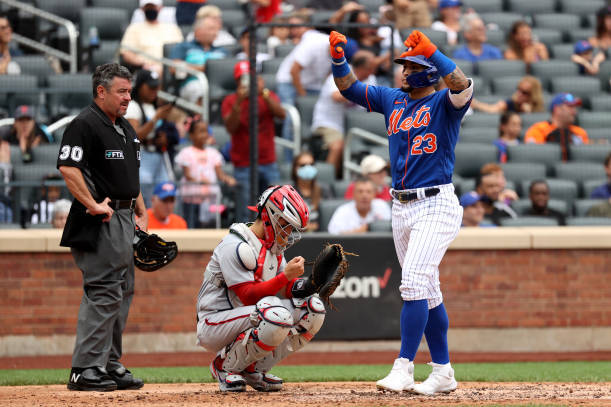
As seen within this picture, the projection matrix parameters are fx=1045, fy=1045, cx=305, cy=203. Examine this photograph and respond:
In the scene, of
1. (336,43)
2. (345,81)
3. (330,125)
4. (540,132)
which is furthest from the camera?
(540,132)

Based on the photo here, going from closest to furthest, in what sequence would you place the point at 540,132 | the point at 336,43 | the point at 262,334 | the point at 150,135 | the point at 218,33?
the point at 262,334 → the point at 336,43 → the point at 150,135 → the point at 540,132 → the point at 218,33

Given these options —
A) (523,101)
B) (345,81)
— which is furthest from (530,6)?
(345,81)

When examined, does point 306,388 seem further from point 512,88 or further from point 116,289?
point 512,88

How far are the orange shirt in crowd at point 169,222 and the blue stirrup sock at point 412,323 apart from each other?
4361 mm

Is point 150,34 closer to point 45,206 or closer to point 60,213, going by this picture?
point 45,206

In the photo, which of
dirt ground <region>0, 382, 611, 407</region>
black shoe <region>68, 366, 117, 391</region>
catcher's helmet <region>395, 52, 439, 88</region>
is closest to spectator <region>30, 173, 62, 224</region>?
dirt ground <region>0, 382, 611, 407</region>

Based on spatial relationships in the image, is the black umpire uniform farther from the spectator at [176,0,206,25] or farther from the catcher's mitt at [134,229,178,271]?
the spectator at [176,0,206,25]

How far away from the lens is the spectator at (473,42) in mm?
13516

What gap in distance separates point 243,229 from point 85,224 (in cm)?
98

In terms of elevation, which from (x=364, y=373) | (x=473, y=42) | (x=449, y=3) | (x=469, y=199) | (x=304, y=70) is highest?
(x=449, y=3)

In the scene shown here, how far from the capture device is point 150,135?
34.6ft

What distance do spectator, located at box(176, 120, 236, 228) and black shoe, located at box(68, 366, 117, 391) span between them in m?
3.85

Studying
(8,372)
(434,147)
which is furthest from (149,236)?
(8,372)

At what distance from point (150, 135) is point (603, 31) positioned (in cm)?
748
